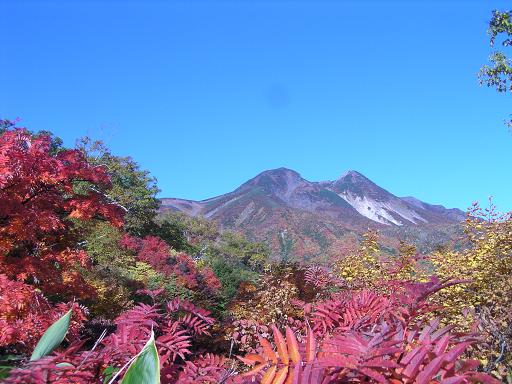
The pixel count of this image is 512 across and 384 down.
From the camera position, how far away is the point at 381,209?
344 feet

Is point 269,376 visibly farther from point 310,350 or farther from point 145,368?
point 145,368

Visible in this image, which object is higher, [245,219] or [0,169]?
[245,219]

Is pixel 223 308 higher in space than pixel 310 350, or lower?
higher

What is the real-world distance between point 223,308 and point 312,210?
270 feet

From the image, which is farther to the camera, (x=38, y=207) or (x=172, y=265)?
(x=172, y=265)

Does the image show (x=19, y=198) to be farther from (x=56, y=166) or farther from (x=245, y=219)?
(x=245, y=219)

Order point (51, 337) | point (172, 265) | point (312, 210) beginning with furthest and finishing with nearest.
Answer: point (312, 210)
point (172, 265)
point (51, 337)

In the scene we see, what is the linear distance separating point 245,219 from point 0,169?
65.8 metres

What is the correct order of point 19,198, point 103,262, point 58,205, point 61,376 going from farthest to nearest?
1. point 103,262
2. point 58,205
3. point 19,198
4. point 61,376

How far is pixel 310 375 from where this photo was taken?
0.97m

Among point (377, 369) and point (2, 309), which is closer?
point (377, 369)

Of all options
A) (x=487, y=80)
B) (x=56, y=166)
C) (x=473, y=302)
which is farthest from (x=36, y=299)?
(x=487, y=80)

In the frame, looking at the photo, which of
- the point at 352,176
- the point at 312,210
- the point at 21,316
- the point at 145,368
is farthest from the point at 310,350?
the point at 352,176

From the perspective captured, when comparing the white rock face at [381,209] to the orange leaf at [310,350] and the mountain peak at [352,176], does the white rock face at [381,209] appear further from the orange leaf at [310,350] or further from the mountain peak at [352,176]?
the orange leaf at [310,350]
